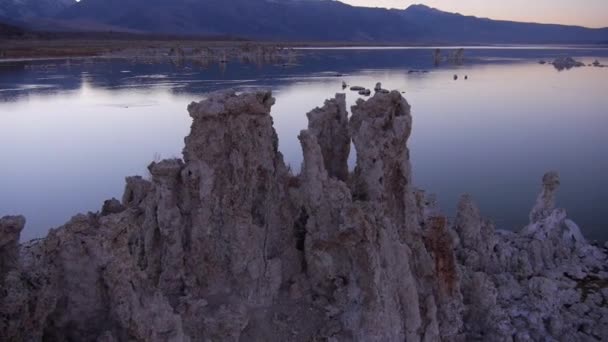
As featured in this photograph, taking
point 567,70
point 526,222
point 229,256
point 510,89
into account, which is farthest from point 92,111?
point 567,70

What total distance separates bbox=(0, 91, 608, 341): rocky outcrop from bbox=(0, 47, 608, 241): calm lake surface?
7987 millimetres

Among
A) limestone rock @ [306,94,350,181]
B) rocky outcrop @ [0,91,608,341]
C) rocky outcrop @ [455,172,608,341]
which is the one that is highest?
limestone rock @ [306,94,350,181]

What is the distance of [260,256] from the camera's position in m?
7.05

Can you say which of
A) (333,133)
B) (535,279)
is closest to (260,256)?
(333,133)

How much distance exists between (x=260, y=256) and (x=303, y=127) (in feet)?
62.3

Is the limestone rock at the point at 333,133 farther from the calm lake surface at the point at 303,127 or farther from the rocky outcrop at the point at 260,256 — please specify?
the calm lake surface at the point at 303,127

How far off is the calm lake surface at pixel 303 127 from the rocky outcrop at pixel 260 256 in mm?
7987

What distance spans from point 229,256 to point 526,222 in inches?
431

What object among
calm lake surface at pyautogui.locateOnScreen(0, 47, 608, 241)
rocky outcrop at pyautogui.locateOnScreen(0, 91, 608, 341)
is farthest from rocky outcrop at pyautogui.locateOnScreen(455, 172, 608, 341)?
calm lake surface at pyautogui.locateOnScreen(0, 47, 608, 241)

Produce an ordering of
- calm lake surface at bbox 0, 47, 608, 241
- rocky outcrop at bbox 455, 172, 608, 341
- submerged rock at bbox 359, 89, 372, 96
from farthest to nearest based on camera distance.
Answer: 1. submerged rock at bbox 359, 89, 372, 96
2. calm lake surface at bbox 0, 47, 608, 241
3. rocky outcrop at bbox 455, 172, 608, 341

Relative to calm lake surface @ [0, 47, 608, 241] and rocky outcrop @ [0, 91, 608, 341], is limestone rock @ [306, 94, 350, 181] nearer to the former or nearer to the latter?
rocky outcrop @ [0, 91, 608, 341]

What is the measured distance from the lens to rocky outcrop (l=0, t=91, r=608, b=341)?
5352 millimetres

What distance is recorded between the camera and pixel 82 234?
5375mm

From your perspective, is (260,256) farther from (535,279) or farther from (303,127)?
(303,127)
